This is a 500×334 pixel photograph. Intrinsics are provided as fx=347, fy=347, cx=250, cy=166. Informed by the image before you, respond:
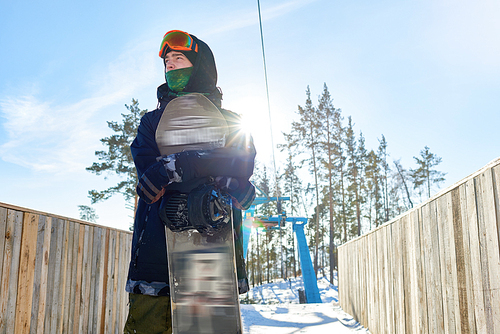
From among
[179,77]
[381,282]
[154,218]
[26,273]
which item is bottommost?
[381,282]

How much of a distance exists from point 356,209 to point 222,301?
2594 cm

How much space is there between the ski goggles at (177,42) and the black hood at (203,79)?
0.05 m

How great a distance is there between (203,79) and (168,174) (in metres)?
0.53

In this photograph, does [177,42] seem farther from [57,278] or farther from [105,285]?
[105,285]

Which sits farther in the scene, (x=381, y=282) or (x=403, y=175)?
(x=403, y=175)

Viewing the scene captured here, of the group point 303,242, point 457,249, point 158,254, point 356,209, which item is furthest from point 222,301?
point 356,209

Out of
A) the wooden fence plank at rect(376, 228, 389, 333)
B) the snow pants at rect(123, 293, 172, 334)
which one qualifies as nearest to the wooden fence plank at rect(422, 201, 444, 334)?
the wooden fence plank at rect(376, 228, 389, 333)

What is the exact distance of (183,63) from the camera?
155 centimetres

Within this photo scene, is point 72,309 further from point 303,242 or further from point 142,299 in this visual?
point 303,242

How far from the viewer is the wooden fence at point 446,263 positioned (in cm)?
191

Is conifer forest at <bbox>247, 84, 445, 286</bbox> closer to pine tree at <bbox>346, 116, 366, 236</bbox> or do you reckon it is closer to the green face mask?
pine tree at <bbox>346, 116, 366, 236</bbox>

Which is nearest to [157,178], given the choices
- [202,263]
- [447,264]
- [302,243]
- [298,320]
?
[202,263]

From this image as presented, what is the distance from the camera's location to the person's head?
5.10 feet

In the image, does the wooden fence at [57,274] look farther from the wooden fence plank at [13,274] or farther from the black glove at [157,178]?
the black glove at [157,178]
